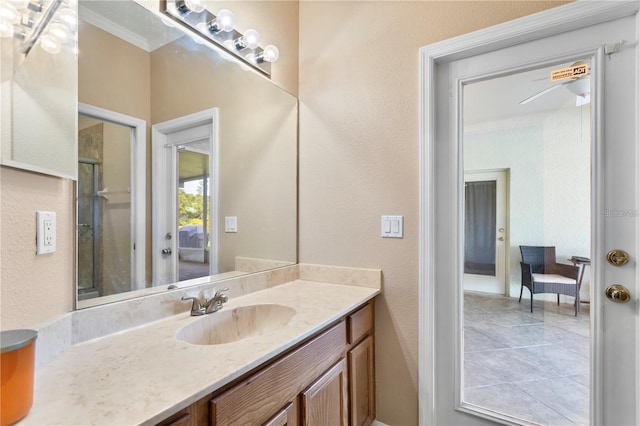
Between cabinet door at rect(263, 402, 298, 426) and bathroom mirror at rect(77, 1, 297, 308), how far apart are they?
2.19ft

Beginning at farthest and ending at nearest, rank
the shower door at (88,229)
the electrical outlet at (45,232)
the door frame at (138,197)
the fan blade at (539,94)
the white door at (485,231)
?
the white door at (485,231) → the fan blade at (539,94) → the door frame at (138,197) → the shower door at (88,229) → the electrical outlet at (45,232)

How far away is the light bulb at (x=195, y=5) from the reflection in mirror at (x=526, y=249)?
130cm

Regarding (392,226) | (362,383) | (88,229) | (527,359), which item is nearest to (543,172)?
(392,226)

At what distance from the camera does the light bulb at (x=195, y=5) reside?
1243mm

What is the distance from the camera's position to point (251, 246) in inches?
66.2

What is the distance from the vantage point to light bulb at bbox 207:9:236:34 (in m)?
1.36

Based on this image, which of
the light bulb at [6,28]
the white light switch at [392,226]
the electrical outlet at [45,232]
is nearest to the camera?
the light bulb at [6,28]

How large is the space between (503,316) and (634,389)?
0.48 meters

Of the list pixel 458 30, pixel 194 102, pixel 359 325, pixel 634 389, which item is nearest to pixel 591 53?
pixel 458 30

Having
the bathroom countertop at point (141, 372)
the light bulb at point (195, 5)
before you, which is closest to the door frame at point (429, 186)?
the bathroom countertop at point (141, 372)

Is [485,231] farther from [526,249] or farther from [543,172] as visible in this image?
[543,172]

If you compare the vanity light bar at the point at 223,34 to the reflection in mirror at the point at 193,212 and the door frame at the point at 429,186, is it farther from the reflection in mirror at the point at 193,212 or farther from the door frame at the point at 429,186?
the door frame at the point at 429,186

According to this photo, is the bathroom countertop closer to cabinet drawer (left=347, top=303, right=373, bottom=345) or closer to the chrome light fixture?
cabinet drawer (left=347, top=303, right=373, bottom=345)

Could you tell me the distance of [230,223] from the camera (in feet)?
5.16
